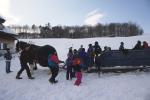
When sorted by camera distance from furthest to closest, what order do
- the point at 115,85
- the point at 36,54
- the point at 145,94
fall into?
the point at 36,54, the point at 115,85, the point at 145,94

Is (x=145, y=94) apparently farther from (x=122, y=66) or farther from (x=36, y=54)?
(x=36, y=54)

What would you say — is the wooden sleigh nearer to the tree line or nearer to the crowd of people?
the crowd of people

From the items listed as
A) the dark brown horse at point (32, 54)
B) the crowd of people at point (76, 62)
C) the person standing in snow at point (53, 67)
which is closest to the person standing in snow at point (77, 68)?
the crowd of people at point (76, 62)

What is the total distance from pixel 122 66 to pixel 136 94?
4573 mm

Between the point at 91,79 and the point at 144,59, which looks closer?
the point at 91,79

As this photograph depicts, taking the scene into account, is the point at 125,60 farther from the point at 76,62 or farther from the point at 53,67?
the point at 53,67

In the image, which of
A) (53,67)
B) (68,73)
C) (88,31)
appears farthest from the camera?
(88,31)

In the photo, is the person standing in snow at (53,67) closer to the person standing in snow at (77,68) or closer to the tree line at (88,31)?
the person standing in snow at (77,68)

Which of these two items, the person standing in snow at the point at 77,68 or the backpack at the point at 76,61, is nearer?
the person standing in snow at the point at 77,68

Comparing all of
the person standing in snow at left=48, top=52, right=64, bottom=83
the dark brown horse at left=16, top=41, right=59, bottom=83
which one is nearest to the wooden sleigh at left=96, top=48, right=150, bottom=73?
the dark brown horse at left=16, top=41, right=59, bottom=83

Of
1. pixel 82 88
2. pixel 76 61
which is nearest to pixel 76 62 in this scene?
pixel 76 61

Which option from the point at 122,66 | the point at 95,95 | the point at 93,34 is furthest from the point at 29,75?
the point at 93,34

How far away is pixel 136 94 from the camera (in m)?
12.3

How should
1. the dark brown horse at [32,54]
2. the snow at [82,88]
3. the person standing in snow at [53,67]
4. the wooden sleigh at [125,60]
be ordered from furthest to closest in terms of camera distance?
the wooden sleigh at [125,60] < the dark brown horse at [32,54] < the person standing in snow at [53,67] < the snow at [82,88]
